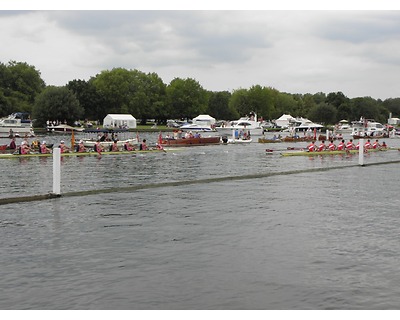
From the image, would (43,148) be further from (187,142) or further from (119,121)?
(119,121)

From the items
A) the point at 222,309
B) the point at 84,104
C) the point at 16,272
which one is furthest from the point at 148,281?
the point at 84,104

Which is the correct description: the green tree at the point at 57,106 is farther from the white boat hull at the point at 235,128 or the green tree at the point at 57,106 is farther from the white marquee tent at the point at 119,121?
the white boat hull at the point at 235,128

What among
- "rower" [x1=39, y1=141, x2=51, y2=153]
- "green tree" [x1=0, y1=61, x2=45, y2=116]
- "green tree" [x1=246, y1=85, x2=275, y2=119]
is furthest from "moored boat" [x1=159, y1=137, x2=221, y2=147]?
"green tree" [x1=246, y1=85, x2=275, y2=119]

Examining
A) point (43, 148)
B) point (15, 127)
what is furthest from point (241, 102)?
point (43, 148)

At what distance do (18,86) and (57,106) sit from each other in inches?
1253

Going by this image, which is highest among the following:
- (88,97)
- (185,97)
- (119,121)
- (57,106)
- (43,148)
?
(185,97)

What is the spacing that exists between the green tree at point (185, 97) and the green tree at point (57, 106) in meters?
38.1

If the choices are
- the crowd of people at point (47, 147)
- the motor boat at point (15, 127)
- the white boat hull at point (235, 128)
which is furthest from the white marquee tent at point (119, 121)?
the crowd of people at point (47, 147)

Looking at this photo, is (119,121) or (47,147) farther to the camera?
(119,121)

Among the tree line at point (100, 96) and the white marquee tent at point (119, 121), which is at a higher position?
the tree line at point (100, 96)

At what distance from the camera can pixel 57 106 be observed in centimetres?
12081

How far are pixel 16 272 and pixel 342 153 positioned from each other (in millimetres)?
46519

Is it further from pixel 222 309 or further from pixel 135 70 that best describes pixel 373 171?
pixel 135 70

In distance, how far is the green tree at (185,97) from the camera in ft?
513
